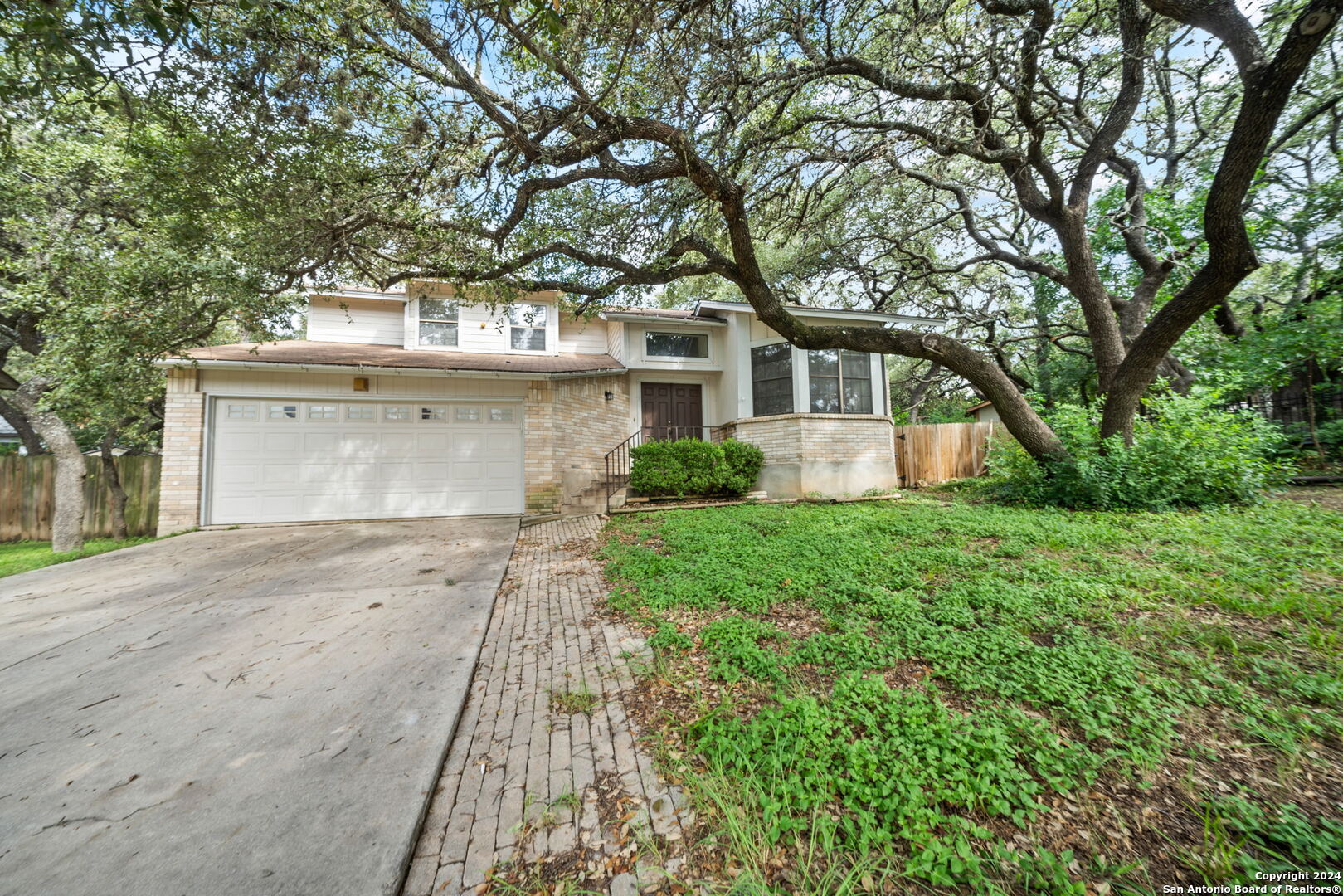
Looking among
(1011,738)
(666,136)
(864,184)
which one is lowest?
(1011,738)

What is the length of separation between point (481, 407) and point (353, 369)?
2.27 m

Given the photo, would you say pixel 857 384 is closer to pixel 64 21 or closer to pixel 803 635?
pixel 803 635

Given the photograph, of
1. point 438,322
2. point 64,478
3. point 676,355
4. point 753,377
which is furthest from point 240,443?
point 753,377

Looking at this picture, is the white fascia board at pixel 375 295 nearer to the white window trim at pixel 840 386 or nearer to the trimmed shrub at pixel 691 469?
the trimmed shrub at pixel 691 469

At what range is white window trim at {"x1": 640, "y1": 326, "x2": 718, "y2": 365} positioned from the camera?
38.9 feet

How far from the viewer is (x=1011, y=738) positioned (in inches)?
75.2

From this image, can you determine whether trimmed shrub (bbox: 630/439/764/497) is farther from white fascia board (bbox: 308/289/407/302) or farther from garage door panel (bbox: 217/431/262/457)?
garage door panel (bbox: 217/431/262/457)

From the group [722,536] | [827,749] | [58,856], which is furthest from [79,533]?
[827,749]

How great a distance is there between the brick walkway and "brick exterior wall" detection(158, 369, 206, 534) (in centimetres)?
845

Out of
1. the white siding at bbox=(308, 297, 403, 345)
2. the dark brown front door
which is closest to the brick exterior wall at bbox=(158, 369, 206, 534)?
the white siding at bbox=(308, 297, 403, 345)

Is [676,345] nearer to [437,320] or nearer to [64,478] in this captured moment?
[437,320]

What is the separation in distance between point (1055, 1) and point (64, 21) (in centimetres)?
924

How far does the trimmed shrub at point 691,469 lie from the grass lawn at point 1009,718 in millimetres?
5430

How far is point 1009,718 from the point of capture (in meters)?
2.02
